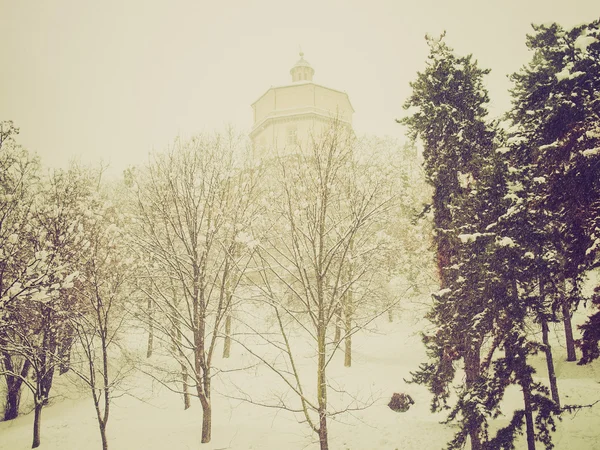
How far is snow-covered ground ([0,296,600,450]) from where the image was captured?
10281 millimetres

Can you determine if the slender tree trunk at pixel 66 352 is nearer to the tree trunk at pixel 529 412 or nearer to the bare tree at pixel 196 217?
the bare tree at pixel 196 217

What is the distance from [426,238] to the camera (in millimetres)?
19281

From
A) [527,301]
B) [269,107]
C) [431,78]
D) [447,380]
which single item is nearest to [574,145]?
[527,301]

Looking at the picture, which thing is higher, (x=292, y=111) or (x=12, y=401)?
(x=292, y=111)

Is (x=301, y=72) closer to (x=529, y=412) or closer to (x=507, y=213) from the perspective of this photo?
(x=507, y=213)

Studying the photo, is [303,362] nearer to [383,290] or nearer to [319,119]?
[383,290]

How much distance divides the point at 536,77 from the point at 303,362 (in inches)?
615

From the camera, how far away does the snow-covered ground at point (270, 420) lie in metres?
10.3

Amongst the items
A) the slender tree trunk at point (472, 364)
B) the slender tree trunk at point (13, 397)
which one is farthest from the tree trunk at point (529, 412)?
the slender tree trunk at point (13, 397)

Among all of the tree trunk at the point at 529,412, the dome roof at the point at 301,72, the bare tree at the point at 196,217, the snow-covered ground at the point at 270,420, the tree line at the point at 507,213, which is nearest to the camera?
the tree line at the point at 507,213

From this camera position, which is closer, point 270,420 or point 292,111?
point 270,420

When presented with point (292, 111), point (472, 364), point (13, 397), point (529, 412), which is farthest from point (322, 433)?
point (292, 111)

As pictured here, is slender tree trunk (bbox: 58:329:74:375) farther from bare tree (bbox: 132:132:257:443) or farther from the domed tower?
the domed tower

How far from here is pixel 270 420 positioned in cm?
1164
